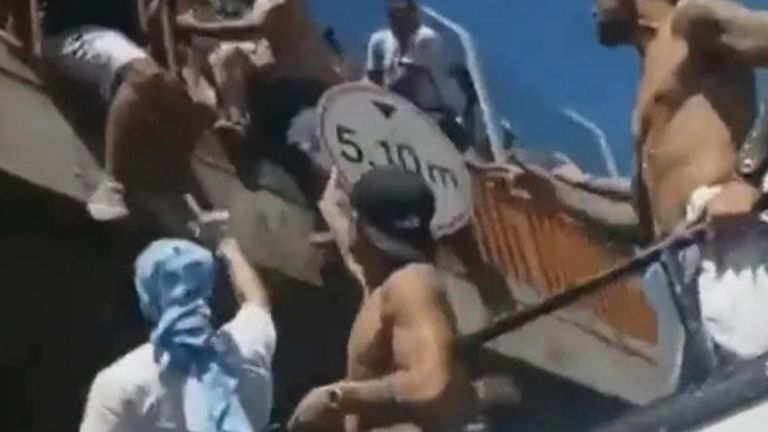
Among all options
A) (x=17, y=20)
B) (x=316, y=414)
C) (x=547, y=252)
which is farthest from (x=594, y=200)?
(x=17, y=20)

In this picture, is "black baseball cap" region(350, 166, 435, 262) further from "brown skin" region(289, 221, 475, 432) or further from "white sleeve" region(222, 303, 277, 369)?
"white sleeve" region(222, 303, 277, 369)

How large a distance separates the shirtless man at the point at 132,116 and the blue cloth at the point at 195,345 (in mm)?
109

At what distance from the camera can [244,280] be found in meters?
2.08

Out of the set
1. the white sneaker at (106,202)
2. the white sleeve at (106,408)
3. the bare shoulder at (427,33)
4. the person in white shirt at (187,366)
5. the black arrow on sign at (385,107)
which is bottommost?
the white sleeve at (106,408)

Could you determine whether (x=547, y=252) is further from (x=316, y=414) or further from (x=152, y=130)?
(x=152, y=130)

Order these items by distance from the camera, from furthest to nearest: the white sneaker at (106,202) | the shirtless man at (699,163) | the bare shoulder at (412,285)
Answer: the white sneaker at (106,202) < the bare shoulder at (412,285) < the shirtless man at (699,163)

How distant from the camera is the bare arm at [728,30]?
1931 mm

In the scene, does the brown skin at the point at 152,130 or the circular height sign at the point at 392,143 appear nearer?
the circular height sign at the point at 392,143

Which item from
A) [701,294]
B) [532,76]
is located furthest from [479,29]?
[701,294]

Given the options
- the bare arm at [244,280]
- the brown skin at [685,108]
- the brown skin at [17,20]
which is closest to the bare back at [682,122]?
the brown skin at [685,108]

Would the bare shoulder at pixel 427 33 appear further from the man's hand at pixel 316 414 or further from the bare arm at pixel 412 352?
the man's hand at pixel 316 414

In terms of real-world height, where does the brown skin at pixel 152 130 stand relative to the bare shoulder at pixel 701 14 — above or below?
below

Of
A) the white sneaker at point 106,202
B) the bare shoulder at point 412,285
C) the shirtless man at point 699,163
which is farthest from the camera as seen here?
the white sneaker at point 106,202

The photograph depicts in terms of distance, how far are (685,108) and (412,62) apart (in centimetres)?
28
